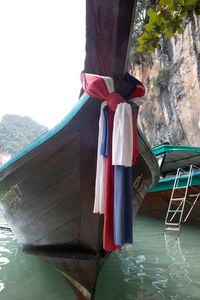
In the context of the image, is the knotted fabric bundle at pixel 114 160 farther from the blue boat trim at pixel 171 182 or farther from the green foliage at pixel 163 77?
the green foliage at pixel 163 77

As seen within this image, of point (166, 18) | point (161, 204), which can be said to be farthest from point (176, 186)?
point (166, 18)

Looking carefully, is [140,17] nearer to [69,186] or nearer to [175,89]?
[175,89]

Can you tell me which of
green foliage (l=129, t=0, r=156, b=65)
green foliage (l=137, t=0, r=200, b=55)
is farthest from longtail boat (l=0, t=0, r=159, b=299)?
green foliage (l=129, t=0, r=156, b=65)

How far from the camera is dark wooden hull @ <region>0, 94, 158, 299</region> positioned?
188 centimetres

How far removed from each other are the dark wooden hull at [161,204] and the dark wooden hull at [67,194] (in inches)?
141

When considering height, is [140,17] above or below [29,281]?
above

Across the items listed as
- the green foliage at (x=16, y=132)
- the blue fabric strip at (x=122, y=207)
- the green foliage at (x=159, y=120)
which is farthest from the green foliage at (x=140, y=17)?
the green foliage at (x=16, y=132)

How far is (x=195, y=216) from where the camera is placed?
547cm

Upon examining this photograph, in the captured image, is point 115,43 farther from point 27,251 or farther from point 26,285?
point 26,285

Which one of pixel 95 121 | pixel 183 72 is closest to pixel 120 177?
pixel 95 121

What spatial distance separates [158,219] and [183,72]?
21.4 ft

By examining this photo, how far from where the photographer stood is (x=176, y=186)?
5.22 m

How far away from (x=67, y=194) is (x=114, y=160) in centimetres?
77

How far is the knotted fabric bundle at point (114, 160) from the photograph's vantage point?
4.58 feet
